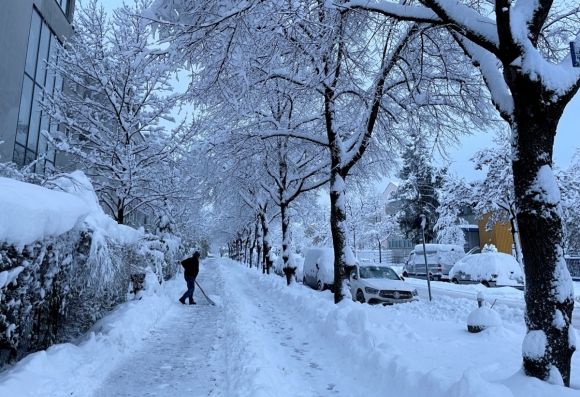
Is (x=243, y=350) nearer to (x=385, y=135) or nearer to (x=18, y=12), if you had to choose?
(x=385, y=135)

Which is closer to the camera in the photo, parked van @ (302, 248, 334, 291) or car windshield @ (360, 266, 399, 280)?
car windshield @ (360, 266, 399, 280)

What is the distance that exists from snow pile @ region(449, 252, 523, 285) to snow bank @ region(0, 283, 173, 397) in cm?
1690

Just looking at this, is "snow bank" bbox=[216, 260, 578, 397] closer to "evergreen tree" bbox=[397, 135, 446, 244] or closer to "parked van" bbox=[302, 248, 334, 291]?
"parked van" bbox=[302, 248, 334, 291]

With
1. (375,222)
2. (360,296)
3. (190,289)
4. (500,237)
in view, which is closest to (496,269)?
(360,296)

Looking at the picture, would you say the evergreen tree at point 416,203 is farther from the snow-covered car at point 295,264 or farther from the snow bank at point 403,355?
the snow bank at point 403,355

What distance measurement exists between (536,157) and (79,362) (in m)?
6.26

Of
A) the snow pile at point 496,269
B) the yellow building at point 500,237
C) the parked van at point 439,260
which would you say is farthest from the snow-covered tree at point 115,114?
the yellow building at point 500,237

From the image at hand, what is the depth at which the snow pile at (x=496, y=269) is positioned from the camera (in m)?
18.9

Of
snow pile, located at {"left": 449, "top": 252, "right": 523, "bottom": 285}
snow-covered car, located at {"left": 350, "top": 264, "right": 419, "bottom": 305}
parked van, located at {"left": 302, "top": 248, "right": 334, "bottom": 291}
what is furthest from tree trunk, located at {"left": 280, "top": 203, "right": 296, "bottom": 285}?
snow pile, located at {"left": 449, "top": 252, "right": 523, "bottom": 285}

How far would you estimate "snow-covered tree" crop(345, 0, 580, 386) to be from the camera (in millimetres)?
3891

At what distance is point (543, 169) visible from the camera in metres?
4.19

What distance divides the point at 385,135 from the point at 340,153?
180 cm

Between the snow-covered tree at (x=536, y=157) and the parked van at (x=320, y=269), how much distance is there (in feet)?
40.3

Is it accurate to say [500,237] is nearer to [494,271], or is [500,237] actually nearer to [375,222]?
[375,222]
